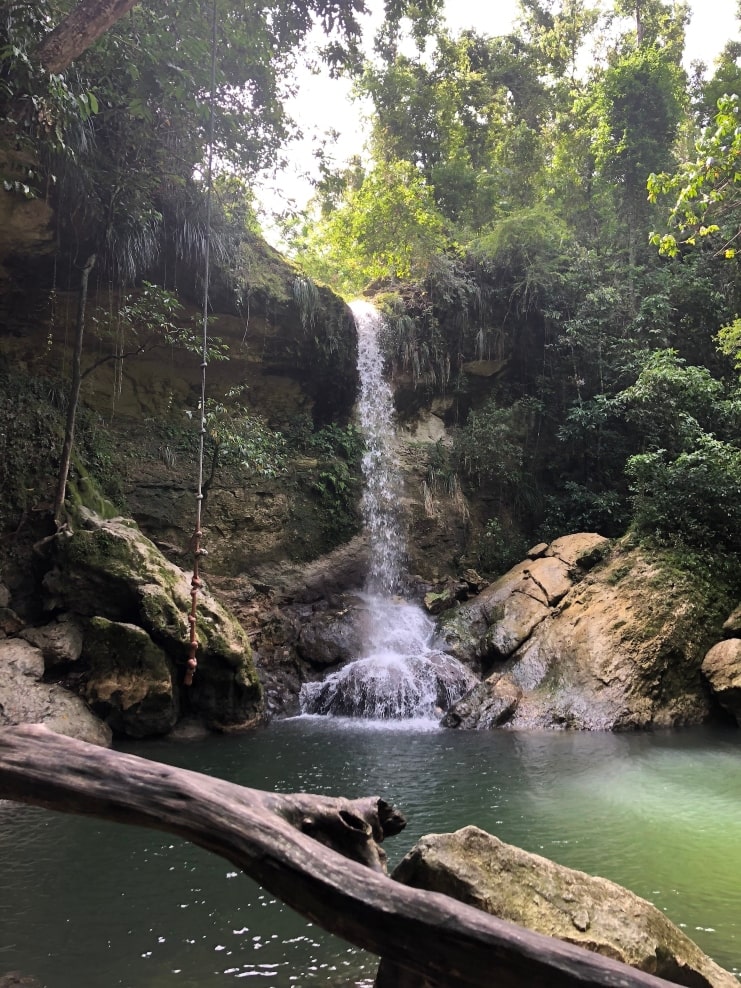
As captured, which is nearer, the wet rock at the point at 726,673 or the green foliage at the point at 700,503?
the wet rock at the point at 726,673

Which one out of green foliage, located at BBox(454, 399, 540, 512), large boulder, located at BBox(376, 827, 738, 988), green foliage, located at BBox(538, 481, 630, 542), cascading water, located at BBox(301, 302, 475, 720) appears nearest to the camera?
large boulder, located at BBox(376, 827, 738, 988)

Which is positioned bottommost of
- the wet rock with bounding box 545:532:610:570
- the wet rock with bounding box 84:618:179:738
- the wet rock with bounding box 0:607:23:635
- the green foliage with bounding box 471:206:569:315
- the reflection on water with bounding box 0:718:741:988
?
the reflection on water with bounding box 0:718:741:988

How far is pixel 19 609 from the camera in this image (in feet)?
29.0

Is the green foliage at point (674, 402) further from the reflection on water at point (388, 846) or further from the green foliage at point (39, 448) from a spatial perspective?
the green foliage at point (39, 448)

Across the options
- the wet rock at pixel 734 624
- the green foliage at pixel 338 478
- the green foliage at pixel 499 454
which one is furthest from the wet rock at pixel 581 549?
the green foliage at pixel 338 478

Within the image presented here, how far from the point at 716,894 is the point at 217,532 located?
10.2 m

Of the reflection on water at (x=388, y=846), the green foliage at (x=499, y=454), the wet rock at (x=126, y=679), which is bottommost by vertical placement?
the reflection on water at (x=388, y=846)

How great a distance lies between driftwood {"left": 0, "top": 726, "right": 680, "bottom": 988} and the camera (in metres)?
1.81

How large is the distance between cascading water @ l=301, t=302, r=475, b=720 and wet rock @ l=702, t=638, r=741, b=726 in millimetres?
3580

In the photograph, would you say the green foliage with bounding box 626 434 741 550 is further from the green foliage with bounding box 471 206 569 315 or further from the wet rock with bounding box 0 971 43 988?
the wet rock with bounding box 0 971 43 988

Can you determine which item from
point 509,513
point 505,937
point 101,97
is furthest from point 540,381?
point 505,937

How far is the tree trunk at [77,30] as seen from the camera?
219 inches

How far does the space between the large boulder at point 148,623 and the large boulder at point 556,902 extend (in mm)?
6087

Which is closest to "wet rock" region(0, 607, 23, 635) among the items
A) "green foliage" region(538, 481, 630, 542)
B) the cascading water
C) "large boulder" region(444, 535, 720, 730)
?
the cascading water
